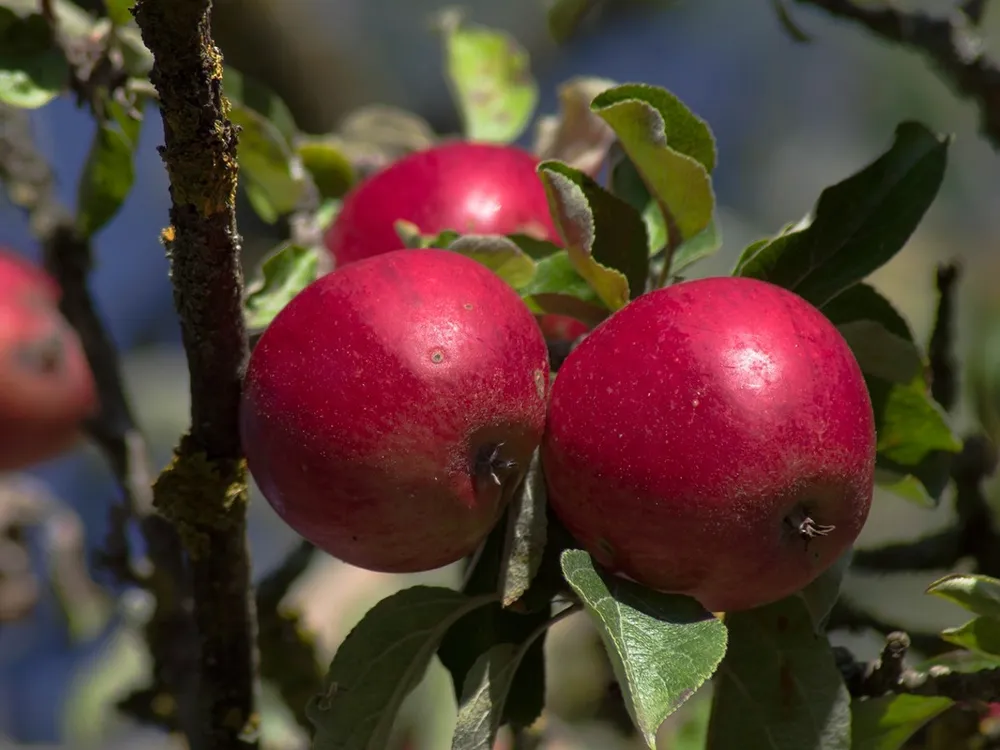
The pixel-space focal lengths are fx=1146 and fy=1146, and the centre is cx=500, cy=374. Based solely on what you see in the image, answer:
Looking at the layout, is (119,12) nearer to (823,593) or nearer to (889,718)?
(823,593)

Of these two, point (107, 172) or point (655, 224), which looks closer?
point (655, 224)

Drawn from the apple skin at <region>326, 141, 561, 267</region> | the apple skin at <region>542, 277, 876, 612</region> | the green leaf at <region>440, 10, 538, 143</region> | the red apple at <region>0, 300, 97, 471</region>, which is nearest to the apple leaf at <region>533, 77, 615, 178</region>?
the apple skin at <region>326, 141, 561, 267</region>

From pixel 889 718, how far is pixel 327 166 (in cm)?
78

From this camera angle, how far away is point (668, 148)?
33.3 inches

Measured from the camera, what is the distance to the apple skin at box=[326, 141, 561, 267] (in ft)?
3.39

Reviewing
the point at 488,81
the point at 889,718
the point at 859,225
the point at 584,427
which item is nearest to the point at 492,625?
the point at 584,427

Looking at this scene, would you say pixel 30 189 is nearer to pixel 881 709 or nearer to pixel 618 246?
pixel 618 246

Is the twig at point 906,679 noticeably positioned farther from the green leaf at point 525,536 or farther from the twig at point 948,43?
the twig at point 948,43

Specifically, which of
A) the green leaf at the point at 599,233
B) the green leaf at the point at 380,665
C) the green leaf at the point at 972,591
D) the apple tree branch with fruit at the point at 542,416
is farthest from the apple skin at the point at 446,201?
the green leaf at the point at 972,591

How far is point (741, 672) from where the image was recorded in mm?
856

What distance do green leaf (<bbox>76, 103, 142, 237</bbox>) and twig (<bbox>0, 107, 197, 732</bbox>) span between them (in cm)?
15

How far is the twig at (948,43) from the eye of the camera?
129 centimetres

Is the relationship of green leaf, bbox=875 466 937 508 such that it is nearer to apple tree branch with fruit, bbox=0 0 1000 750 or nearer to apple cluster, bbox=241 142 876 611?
apple tree branch with fruit, bbox=0 0 1000 750

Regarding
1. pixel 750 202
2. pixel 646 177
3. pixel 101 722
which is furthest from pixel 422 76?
pixel 646 177
